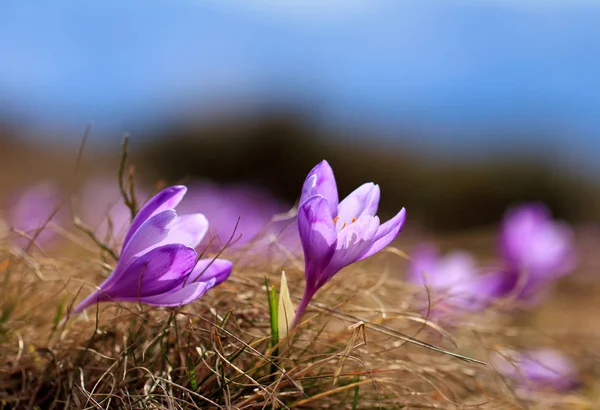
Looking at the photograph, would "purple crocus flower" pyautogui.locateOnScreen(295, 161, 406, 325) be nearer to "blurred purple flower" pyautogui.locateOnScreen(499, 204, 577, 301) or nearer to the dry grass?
the dry grass

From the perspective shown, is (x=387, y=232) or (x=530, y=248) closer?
(x=387, y=232)

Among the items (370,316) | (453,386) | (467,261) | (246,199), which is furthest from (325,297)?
(246,199)

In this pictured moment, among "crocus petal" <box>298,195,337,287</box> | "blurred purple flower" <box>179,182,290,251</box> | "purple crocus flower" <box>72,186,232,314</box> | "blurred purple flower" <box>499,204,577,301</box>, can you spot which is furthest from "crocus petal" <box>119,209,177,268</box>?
"blurred purple flower" <box>499,204,577,301</box>

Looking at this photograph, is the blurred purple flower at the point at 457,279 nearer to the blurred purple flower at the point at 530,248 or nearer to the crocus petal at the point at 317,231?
the blurred purple flower at the point at 530,248

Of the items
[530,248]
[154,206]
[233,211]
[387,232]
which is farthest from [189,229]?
[233,211]

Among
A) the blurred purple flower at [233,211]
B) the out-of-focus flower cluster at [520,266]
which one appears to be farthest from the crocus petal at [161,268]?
the out-of-focus flower cluster at [520,266]

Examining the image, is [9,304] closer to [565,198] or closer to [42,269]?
[42,269]

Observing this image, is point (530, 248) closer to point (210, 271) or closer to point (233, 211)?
point (233, 211)
